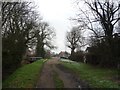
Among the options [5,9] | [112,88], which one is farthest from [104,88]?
[5,9]

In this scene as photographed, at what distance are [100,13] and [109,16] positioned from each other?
157cm

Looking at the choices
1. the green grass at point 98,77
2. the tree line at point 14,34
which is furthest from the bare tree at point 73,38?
the green grass at point 98,77

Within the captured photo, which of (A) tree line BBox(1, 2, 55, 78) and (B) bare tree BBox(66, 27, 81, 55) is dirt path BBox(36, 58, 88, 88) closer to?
(A) tree line BBox(1, 2, 55, 78)

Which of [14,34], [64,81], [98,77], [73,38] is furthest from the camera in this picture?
[73,38]

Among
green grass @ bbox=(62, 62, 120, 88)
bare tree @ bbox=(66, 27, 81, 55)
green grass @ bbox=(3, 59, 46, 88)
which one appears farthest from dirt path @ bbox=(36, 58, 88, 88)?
bare tree @ bbox=(66, 27, 81, 55)

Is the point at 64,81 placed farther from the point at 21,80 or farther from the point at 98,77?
the point at 98,77

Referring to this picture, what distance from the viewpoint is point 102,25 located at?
133 ft

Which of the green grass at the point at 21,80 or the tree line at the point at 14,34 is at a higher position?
the tree line at the point at 14,34

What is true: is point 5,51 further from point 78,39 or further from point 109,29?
point 78,39

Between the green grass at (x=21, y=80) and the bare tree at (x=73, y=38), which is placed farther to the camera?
the bare tree at (x=73, y=38)

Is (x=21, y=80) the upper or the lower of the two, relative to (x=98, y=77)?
upper

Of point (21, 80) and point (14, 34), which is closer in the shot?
point (21, 80)

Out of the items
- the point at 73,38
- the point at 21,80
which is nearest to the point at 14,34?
the point at 21,80

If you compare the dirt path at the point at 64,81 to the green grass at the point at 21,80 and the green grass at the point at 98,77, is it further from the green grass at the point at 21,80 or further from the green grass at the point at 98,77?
the green grass at the point at 98,77
